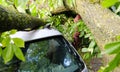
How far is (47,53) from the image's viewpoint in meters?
2.89

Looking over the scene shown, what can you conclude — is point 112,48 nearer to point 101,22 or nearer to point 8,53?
point 8,53

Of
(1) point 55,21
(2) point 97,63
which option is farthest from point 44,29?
(2) point 97,63

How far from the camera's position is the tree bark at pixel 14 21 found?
2.49 m

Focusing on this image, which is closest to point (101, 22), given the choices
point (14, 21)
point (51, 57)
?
point (51, 57)

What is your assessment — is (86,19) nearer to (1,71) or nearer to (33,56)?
(33,56)

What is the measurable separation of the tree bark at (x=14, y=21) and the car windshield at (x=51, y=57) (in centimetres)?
24

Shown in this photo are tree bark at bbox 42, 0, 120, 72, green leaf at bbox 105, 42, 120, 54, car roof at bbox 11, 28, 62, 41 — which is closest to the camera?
green leaf at bbox 105, 42, 120, 54

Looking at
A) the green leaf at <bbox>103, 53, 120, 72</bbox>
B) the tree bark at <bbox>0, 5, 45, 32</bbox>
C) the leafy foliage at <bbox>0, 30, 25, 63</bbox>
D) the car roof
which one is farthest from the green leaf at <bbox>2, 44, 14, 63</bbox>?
the car roof

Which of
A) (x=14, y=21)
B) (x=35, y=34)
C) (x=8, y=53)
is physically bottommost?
(x=35, y=34)

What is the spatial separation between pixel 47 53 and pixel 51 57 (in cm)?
6

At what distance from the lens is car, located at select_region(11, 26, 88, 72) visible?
2.72 meters

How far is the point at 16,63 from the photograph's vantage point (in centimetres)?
261

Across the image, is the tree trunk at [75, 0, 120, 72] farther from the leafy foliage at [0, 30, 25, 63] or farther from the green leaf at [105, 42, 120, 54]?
the green leaf at [105, 42, 120, 54]

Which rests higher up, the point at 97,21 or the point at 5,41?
the point at 5,41
